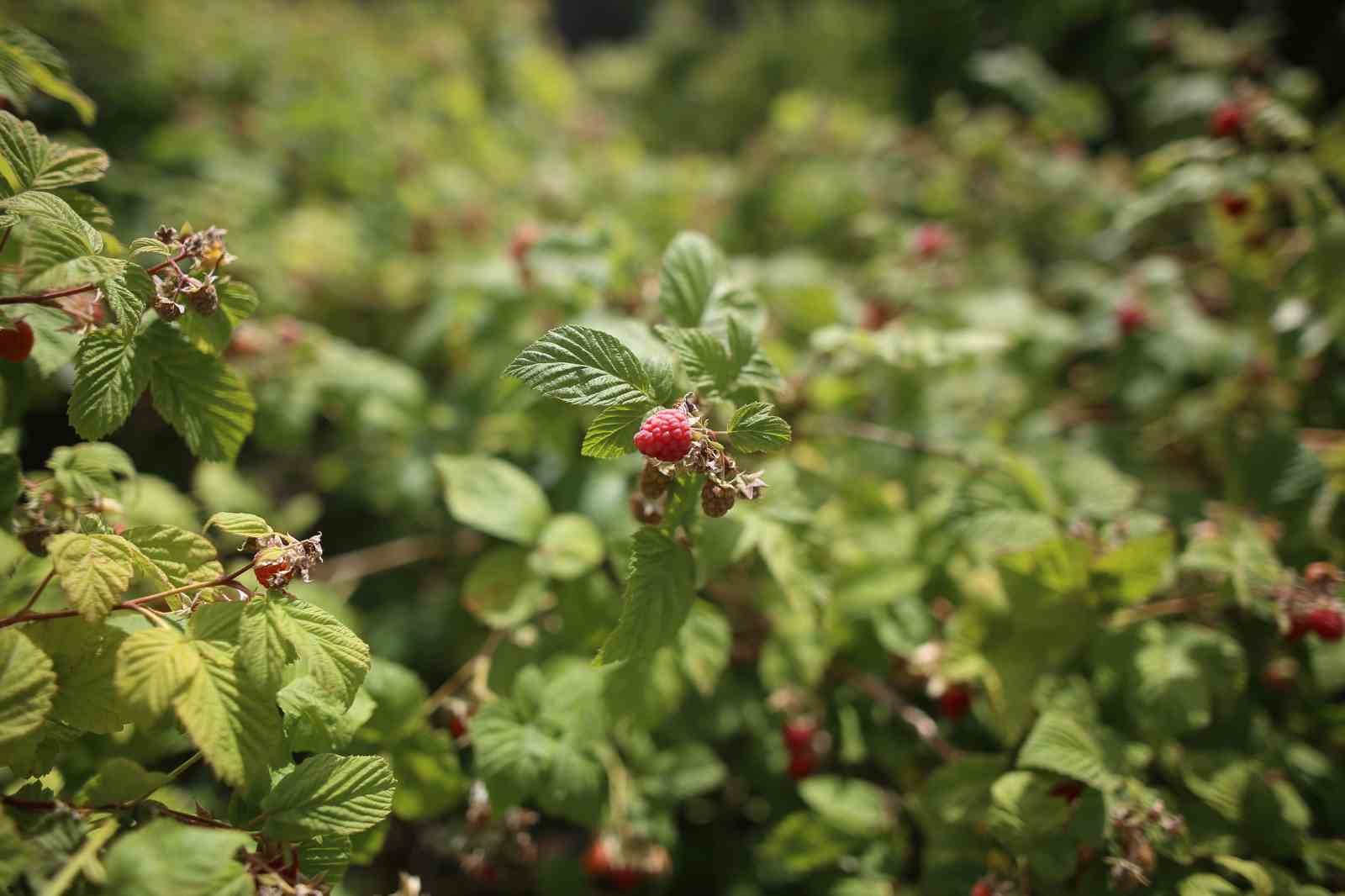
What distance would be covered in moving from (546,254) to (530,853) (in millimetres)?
1218

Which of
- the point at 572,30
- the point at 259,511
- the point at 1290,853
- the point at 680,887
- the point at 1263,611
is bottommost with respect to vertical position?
the point at 680,887

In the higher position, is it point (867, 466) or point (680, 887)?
point (867, 466)

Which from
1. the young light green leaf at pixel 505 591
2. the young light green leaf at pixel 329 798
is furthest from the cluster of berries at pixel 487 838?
the young light green leaf at pixel 329 798

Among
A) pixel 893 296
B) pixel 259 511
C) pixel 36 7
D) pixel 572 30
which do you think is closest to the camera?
pixel 259 511

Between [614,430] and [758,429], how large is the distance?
19 centimetres

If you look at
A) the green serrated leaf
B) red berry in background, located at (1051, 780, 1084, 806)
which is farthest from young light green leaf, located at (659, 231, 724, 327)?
red berry in background, located at (1051, 780, 1084, 806)

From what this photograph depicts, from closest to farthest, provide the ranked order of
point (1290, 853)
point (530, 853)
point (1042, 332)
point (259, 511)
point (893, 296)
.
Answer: point (1290, 853)
point (530, 853)
point (259, 511)
point (1042, 332)
point (893, 296)

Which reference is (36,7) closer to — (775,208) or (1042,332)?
(775,208)

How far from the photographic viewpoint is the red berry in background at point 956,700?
1513mm

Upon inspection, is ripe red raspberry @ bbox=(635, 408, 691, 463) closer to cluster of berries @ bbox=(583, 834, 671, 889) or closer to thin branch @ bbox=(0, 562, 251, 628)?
thin branch @ bbox=(0, 562, 251, 628)

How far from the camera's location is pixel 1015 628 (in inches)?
55.9

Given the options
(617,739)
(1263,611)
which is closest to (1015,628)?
(1263,611)

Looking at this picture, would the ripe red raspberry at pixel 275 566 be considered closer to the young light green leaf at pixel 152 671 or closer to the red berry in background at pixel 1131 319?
the young light green leaf at pixel 152 671

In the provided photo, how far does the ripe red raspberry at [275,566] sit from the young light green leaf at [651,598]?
0.41m
